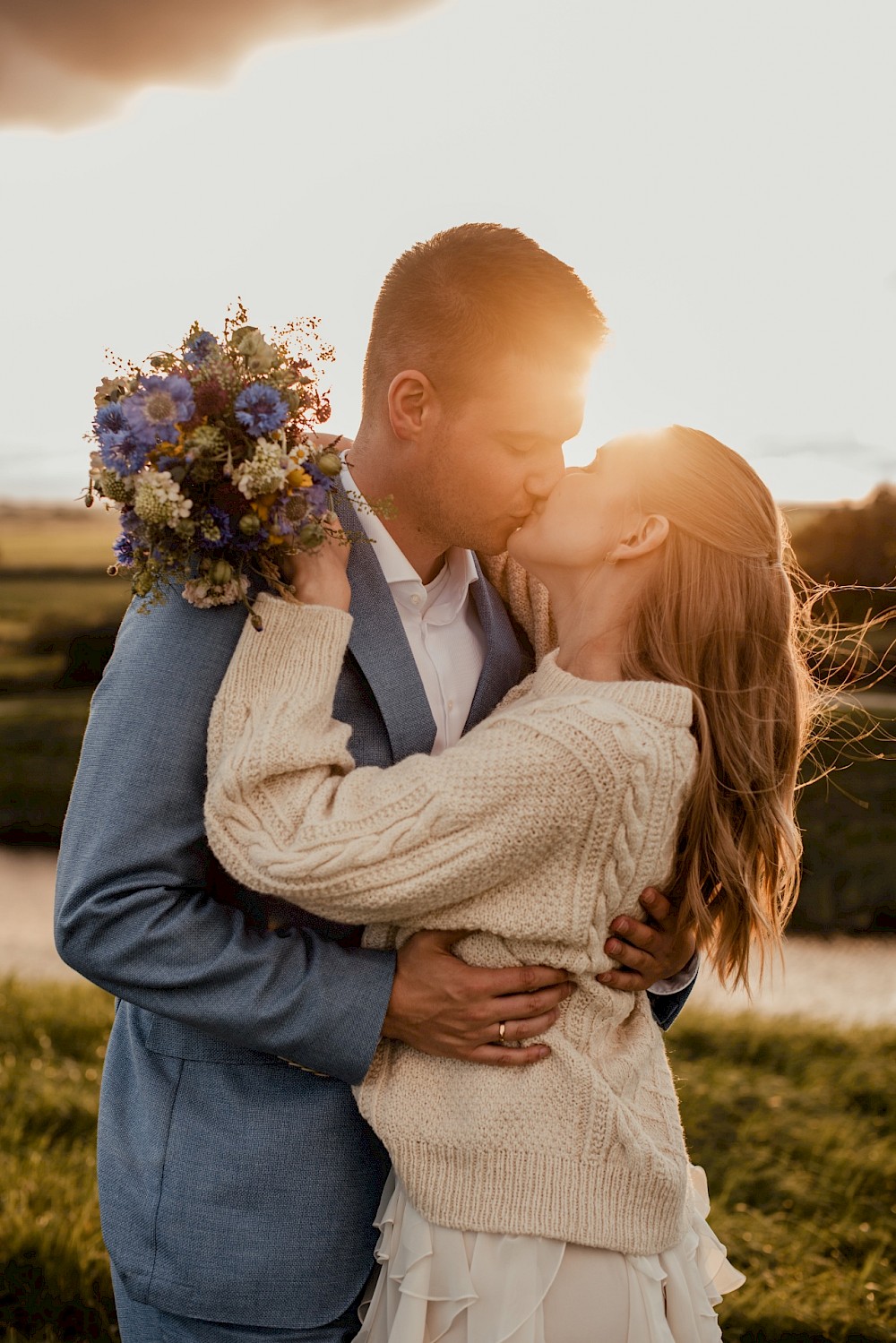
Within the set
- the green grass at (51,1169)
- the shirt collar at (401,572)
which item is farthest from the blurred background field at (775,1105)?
the shirt collar at (401,572)

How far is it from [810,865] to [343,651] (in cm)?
833

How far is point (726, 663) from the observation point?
2.29m

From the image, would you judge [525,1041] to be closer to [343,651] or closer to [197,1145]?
[197,1145]

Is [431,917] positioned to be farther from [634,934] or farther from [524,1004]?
[634,934]

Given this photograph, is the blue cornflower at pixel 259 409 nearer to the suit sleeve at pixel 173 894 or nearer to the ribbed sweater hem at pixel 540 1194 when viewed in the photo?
the suit sleeve at pixel 173 894

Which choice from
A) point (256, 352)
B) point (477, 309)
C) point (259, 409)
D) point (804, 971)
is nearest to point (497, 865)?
point (259, 409)

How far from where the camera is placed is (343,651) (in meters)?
2.11

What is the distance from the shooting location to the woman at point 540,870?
1946mm

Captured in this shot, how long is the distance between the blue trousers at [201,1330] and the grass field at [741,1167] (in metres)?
1.47

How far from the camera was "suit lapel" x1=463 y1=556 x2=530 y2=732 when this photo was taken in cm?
252

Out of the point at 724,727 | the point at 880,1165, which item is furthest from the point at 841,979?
the point at 724,727

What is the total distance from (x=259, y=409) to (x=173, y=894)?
0.83 m

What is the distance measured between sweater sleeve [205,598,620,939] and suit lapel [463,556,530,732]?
474 millimetres

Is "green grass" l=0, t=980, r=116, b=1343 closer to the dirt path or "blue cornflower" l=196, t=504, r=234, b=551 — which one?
the dirt path
